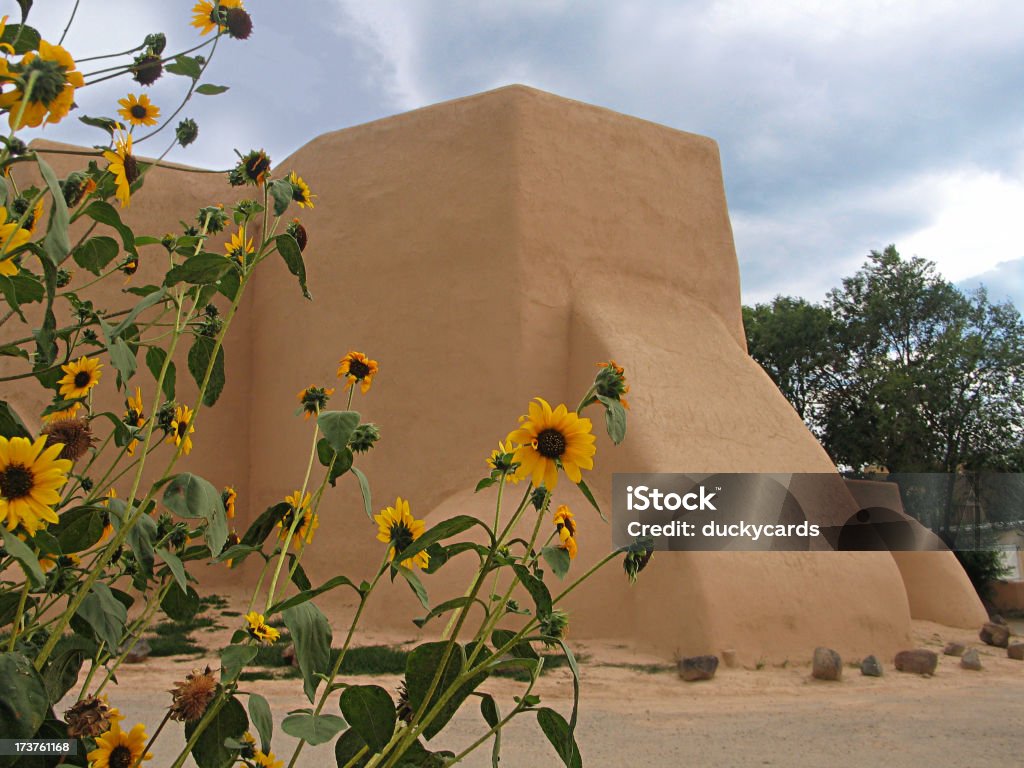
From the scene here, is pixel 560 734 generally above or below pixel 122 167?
below

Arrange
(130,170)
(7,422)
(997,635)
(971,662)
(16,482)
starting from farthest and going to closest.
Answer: (997,635) → (971,662) → (130,170) → (7,422) → (16,482)

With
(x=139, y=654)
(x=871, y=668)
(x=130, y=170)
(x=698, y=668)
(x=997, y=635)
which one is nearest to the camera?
(x=130, y=170)

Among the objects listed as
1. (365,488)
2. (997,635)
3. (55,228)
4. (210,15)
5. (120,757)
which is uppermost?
(210,15)

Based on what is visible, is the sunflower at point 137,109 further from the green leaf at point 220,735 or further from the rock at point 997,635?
the rock at point 997,635

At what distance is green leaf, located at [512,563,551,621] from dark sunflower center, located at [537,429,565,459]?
0.19m

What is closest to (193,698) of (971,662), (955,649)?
(971,662)

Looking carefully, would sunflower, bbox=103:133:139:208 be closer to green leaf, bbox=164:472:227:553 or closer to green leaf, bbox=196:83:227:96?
green leaf, bbox=196:83:227:96

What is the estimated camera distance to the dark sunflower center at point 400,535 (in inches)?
55.0

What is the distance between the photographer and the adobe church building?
7.40m

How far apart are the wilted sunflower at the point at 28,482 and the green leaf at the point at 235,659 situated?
27cm

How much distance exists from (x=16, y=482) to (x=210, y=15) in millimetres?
918

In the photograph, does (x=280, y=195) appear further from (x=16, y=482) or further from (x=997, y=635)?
(x=997, y=635)

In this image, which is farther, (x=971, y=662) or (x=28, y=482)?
(x=971, y=662)

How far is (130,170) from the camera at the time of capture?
48.8 inches
